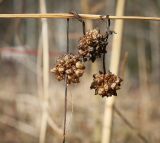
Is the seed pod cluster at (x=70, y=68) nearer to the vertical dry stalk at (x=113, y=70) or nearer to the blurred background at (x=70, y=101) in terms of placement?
the blurred background at (x=70, y=101)

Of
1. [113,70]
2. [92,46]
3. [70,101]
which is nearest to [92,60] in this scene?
[92,46]

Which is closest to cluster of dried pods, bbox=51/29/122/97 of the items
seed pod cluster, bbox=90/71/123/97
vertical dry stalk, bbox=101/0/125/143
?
seed pod cluster, bbox=90/71/123/97

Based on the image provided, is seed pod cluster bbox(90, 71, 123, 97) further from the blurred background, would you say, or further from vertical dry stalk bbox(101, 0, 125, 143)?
vertical dry stalk bbox(101, 0, 125, 143)

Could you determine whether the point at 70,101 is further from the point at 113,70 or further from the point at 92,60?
the point at 92,60

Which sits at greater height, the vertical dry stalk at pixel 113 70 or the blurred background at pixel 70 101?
the vertical dry stalk at pixel 113 70

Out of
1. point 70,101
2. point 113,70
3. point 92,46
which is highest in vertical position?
point 92,46

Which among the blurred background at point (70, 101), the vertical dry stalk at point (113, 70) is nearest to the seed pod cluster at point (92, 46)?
the blurred background at point (70, 101)

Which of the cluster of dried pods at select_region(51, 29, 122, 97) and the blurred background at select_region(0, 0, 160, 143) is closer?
the cluster of dried pods at select_region(51, 29, 122, 97)
